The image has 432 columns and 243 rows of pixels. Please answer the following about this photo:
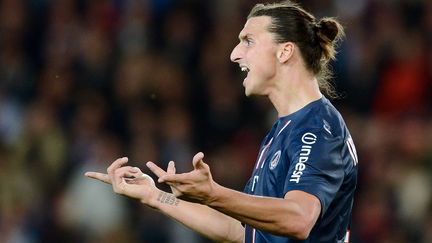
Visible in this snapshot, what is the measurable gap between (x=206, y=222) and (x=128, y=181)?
540 millimetres

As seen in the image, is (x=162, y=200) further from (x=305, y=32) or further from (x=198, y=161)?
(x=198, y=161)

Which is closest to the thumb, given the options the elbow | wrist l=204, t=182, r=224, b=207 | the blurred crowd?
wrist l=204, t=182, r=224, b=207

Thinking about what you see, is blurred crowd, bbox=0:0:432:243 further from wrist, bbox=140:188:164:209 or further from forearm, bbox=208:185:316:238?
forearm, bbox=208:185:316:238

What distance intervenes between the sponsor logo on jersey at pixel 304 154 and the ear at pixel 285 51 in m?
0.47

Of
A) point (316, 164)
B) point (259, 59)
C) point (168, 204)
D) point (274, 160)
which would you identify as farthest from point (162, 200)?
point (316, 164)

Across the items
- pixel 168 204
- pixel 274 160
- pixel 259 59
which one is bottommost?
pixel 168 204

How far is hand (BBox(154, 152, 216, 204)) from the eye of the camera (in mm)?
3770

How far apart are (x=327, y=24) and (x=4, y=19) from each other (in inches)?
289

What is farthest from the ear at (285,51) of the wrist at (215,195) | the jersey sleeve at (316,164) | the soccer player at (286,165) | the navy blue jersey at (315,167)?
the wrist at (215,195)

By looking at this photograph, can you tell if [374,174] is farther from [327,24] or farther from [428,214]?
[327,24]

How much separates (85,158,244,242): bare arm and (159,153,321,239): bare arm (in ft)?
2.54

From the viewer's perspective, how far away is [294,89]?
15.6 feet

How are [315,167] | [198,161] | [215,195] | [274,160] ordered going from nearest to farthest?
[198,161] < [215,195] < [315,167] < [274,160]

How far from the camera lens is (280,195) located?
4.51 m
